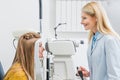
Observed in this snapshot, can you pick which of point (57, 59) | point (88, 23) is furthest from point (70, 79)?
point (88, 23)

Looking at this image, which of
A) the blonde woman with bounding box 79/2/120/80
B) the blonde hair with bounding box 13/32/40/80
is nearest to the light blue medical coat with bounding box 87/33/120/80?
the blonde woman with bounding box 79/2/120/80

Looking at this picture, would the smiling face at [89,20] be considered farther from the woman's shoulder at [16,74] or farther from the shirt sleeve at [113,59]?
the woman's shoulder at [16,74]

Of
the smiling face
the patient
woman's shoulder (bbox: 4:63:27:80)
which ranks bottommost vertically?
woman's shoulder (bbox: 4:63:27:80)

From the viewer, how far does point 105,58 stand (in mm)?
1629

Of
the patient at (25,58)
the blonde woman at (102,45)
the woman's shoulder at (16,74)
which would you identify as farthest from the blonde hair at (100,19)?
the woman's shoulder at (16,74)

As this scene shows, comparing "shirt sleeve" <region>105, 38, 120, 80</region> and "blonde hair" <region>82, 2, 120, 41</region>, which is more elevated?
"blonde hair" <region>82, 2, 120, 41</region>

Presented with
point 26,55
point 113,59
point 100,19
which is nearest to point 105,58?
point 113,59

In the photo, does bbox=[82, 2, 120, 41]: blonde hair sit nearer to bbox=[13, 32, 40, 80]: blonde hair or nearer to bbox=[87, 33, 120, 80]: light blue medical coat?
bbox=[87, 33, 120, 80]: light blue medical coat

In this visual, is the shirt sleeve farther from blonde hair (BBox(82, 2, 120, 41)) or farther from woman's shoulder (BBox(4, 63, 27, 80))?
woman's shoulder (BBox(4, 63, 27, 80))

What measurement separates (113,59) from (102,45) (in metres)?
0.14

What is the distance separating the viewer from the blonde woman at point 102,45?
1.57 meters

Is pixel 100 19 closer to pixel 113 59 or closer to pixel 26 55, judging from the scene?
pixel 113 59

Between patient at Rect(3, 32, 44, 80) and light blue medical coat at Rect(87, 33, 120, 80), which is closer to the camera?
light blue medical coat at Rect(87, 33, 120, 80)

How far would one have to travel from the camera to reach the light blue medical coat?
5.15 feet
